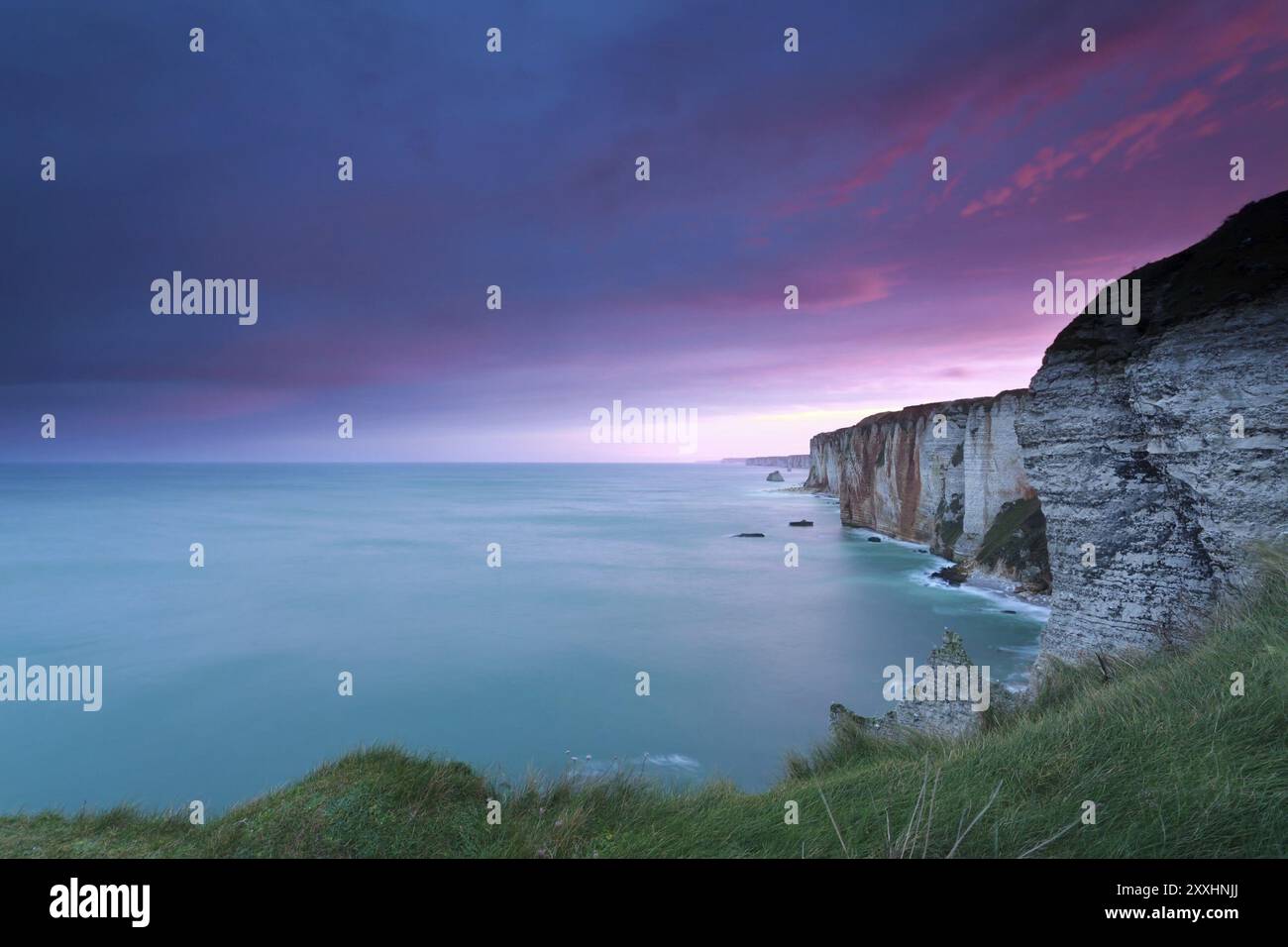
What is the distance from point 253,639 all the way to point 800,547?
1681 inches

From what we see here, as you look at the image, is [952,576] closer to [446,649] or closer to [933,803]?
[446,649]

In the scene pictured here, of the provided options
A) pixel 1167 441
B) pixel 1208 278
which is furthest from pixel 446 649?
pixel 1208 278

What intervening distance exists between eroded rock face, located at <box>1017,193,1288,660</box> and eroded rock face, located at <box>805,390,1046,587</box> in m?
7.74

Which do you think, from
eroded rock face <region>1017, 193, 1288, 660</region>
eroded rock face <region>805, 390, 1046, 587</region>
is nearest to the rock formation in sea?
eroded rock face <region>1017, 193, 1288, 660</region>

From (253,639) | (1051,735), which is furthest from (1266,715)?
(253,639)

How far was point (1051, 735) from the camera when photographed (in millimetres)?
5160

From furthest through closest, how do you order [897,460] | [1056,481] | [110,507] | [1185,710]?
[110,507] → [897,460] → [1056,481] → [1185,710]

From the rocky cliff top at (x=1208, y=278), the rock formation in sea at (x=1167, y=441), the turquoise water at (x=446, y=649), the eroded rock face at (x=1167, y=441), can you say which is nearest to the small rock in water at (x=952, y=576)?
the turquoise water at (x=446, y=649)

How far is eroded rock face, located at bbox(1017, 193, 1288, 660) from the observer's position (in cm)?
870

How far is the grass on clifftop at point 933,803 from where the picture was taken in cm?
377

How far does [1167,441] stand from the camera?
990 centimetres

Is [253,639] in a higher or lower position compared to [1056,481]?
lower
